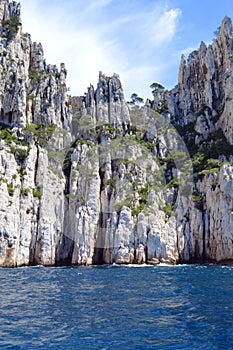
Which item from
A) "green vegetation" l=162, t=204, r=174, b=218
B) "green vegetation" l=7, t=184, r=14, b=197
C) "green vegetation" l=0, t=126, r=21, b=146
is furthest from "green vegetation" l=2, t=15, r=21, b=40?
"green vegetation" l=162, t=204, r=174, b=218

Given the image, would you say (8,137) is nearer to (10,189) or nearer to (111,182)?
(10,189)

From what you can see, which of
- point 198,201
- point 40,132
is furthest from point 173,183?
point 40,132

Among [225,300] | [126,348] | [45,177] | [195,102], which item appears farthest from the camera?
[195,102]

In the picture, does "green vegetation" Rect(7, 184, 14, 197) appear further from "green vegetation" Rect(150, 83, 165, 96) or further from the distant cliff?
"green vegetation" Rect(150, 83, 165, 96)

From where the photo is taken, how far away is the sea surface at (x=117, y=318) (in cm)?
1461

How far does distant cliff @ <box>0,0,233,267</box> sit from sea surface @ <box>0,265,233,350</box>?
34.6 metres

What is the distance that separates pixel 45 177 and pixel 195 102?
161ft

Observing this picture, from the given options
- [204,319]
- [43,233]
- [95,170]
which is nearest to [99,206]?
[95,170]

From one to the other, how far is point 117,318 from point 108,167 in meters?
58.0

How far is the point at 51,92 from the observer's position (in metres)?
84.6

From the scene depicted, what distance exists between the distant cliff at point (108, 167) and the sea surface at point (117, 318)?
34.6m

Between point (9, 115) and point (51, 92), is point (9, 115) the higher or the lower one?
the lower one

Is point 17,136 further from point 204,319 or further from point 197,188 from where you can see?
point 204,319

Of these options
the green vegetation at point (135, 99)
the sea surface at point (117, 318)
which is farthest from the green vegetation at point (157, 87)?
the sea surface at point (117, 318)
